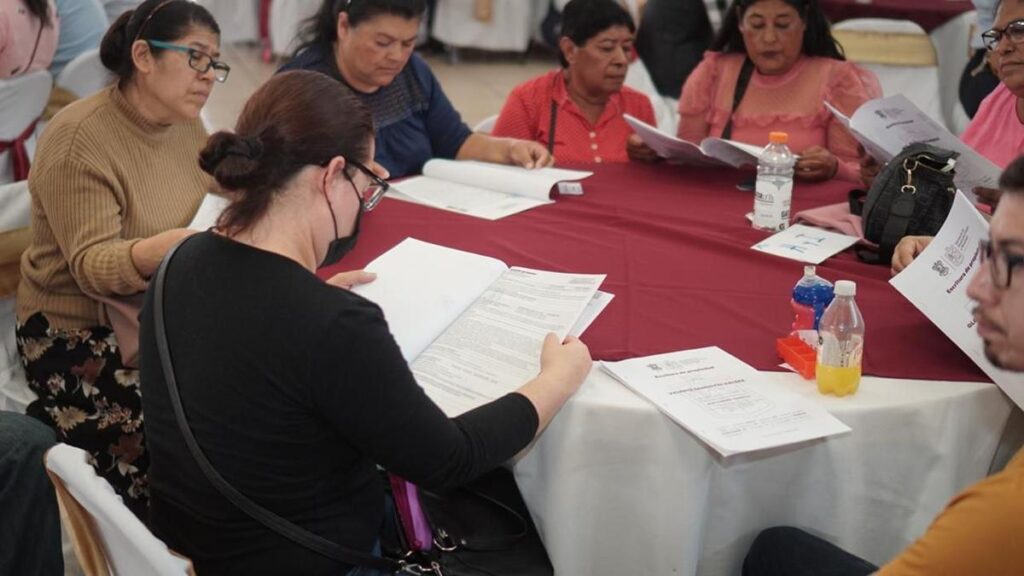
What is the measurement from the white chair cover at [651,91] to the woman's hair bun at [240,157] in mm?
3034

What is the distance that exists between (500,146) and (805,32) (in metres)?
0.94

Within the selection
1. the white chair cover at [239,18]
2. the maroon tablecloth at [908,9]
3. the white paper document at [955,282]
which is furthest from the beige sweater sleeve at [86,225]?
the white chair cover at [239,18]

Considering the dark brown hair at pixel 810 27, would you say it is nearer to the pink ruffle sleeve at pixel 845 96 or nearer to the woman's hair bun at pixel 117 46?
the pink ruffle sleeve at pixel 845 96

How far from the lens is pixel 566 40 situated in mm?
2805

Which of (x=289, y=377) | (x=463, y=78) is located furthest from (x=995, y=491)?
(x=463, y=78)

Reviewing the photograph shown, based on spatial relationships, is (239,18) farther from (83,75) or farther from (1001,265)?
(1001,265)

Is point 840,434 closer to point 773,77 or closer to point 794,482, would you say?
point 794,482

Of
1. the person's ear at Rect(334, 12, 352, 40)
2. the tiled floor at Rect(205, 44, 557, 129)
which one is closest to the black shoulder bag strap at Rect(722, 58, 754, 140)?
the person's ear at Rect(334, 12, 352, 40)

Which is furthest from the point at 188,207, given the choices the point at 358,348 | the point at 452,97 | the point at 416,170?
the point at 452,97

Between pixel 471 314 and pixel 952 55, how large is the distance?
3.86 m

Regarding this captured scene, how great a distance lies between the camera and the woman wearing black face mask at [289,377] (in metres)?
1.08

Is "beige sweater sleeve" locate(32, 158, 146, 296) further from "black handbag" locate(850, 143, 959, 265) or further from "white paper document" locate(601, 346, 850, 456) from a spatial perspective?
"black handbag" locate(850, 143, 959, 265)

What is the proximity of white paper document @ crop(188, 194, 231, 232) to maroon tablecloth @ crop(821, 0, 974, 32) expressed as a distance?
340 centimetres

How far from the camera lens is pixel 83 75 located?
2.79 metres
